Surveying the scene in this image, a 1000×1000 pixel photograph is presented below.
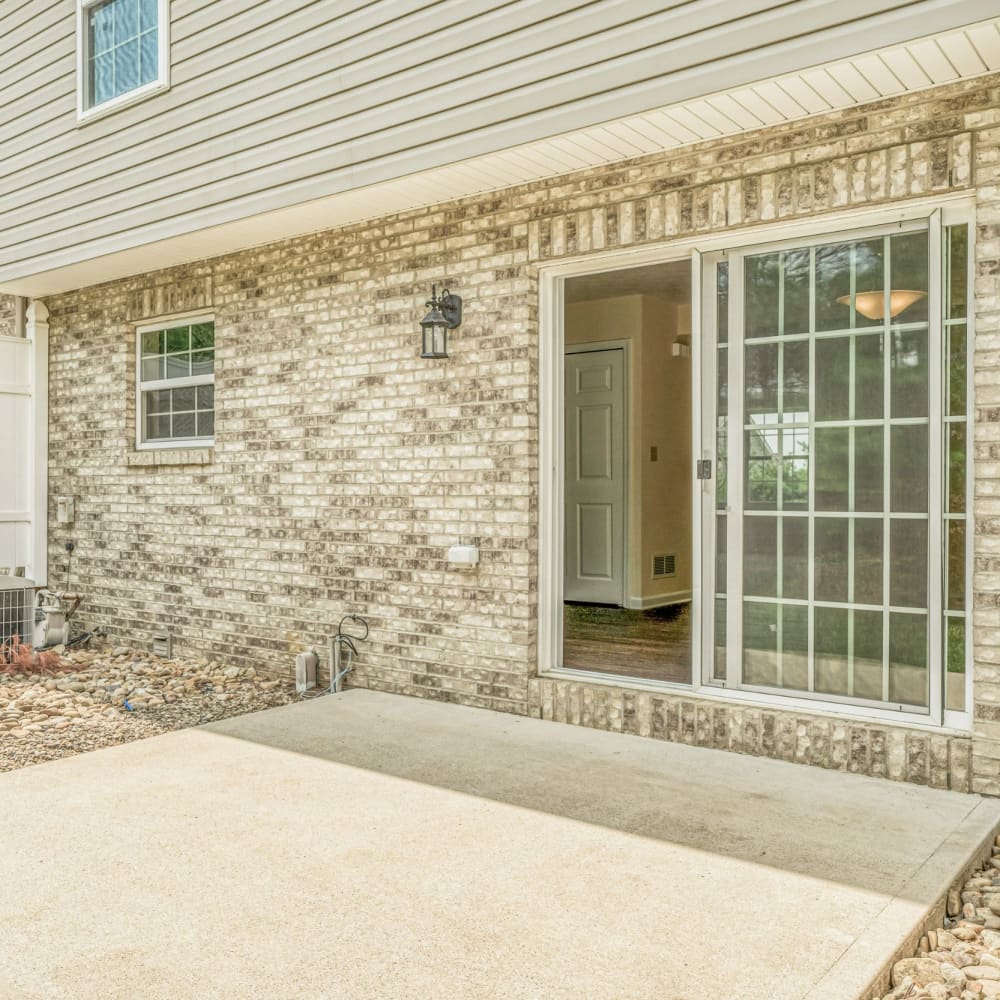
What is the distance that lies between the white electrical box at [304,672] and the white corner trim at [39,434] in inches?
132

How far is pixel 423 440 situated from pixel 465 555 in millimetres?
732

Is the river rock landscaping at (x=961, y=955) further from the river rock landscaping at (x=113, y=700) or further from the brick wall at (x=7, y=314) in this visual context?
the brick wall at (x=7, y=314)

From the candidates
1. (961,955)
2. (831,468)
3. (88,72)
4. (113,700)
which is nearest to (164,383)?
(88,72)

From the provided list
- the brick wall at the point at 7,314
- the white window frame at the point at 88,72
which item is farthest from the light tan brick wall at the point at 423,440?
the white window frame at the point at 88,72

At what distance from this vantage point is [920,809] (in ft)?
11.6

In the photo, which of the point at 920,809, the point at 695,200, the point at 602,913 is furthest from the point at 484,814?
the point at 695,200

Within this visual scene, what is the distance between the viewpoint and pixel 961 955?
256 centimetres

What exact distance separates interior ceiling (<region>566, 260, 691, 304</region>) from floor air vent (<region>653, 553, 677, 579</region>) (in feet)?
7.39

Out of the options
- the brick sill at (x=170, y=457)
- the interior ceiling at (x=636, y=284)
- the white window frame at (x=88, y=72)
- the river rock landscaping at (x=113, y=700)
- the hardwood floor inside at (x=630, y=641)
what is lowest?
the river rock landscaping at (x=113, y=700)

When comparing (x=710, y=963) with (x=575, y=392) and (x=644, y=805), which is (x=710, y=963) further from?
(x=575, y=392)

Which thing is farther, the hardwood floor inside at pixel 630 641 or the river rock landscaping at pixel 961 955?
the hardwood floor inside at pixel 630 641

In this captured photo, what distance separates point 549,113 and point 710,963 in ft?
11.0

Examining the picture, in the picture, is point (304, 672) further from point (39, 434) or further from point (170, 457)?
point (39, 434)

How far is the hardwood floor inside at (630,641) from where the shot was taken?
546cm
